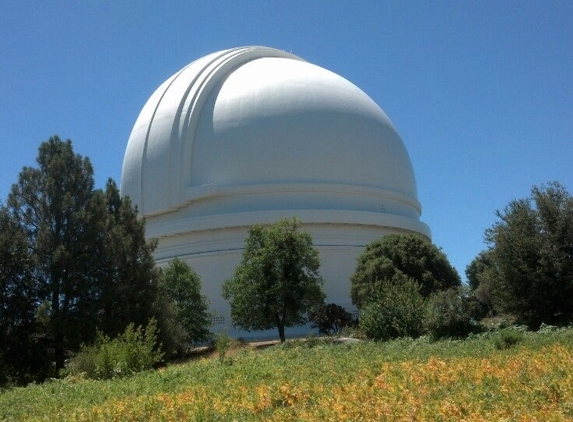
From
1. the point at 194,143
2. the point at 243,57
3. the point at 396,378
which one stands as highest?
the point at 243,57

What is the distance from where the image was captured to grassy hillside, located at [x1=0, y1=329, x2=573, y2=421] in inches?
296

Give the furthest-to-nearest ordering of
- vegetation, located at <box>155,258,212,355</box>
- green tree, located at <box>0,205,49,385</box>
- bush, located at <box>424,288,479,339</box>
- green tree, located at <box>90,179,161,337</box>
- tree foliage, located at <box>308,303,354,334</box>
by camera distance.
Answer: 1. tree foliage, located at <box>308,303,354,334</box>
2. vegetation, located at <box>155,258,212,355</box>
3. green tree, located at <box>90,179,161,337</box>
4. green tree, located at <box>0,205,49,385</box>
5. bush, located at <box>424,288,479,339</box>

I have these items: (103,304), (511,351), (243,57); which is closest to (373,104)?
(243,57)

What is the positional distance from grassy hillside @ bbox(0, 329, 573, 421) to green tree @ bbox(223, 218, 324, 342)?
1441cm

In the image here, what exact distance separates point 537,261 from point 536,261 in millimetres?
126

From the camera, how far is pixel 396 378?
10148mm

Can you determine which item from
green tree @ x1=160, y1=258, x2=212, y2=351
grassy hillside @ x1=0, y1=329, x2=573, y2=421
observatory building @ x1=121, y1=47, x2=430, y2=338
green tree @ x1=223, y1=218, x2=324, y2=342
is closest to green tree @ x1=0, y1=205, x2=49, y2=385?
grassy hillside @ x1=0, y1=329, x2=573, y2=421

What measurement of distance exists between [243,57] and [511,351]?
34852 mm

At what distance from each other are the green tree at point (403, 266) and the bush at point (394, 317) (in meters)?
6.94

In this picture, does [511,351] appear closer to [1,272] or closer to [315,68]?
[1,272]

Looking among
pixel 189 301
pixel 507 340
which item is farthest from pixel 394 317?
pixel 189 301

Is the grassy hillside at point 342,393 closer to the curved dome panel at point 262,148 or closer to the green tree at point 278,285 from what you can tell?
the green tree at point 278,285

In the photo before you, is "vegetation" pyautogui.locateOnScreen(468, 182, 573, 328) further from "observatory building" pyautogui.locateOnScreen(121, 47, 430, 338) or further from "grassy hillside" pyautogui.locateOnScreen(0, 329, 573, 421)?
"observatory building" pyautogui.locateOnScreen(121, 47, 430, 338)

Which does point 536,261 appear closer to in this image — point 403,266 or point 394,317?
point 394,317
